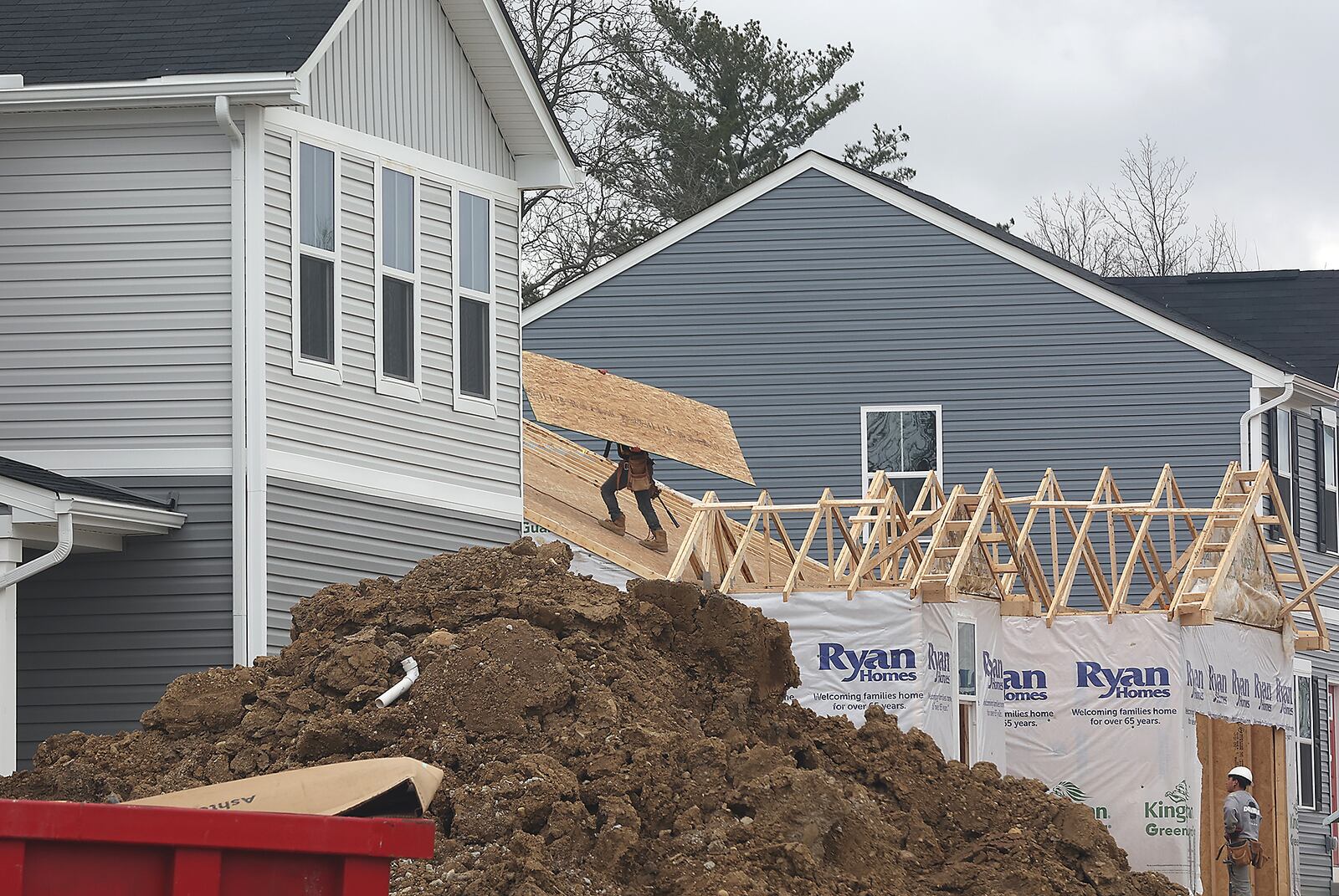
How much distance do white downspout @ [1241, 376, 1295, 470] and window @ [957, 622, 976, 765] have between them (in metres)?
8.22

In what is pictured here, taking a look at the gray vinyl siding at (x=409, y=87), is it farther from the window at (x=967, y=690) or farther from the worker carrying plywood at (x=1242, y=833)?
the worker carrying plywood at (x=1242, y=833)

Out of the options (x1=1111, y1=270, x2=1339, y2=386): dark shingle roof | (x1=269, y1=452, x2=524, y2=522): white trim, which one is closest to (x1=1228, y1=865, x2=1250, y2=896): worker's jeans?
(x1=269, y1=452, x2=524, y2=522): white trim

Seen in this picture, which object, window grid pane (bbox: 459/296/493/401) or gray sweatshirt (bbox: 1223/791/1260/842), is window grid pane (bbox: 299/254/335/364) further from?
gray sweatshirt (bbox: 1223/791/1260/842)

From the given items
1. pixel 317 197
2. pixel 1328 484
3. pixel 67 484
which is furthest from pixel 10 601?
pixel 1328 484

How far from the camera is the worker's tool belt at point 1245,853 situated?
54.7 feet

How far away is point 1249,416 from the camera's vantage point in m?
24.4

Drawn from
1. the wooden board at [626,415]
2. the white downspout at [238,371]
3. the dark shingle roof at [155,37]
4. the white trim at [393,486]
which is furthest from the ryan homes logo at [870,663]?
the dark shingle roof at [155,37]

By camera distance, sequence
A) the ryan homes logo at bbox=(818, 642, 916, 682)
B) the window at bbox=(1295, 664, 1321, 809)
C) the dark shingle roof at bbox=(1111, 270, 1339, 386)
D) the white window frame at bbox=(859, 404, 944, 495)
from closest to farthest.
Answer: the ryan homes logo at bbox=(818, 642, 916, 682) → the white window frame at bbox=(859, 404, 944, 495) → the window at bbox=(1295, 664, 1321, 809) → the dark shingle roof at bbox=(1111, 270, 1339, 386)

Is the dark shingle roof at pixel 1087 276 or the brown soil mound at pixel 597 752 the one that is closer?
the brown soil mound at pixel 597 752

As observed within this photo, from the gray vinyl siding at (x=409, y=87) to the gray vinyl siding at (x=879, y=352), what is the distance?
9.37 metres

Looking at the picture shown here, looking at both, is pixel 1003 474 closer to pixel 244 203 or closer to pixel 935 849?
pixel 244 203

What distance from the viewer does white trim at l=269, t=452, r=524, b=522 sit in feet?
47.0

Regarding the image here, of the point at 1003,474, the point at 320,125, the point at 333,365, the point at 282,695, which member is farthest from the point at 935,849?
the point at 1003,474

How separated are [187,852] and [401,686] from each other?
4102 millimetres
